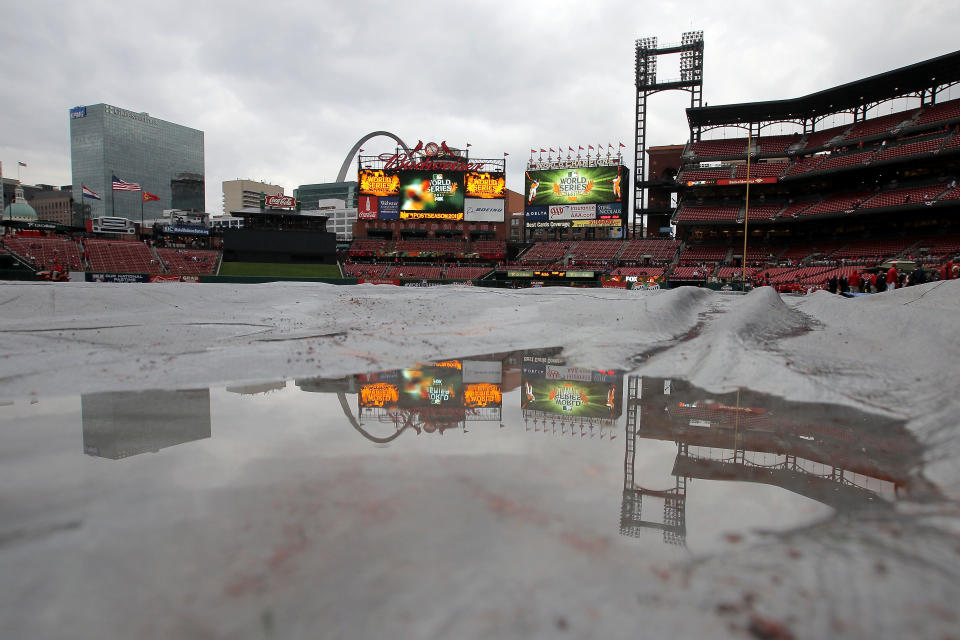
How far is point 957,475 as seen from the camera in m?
2.62

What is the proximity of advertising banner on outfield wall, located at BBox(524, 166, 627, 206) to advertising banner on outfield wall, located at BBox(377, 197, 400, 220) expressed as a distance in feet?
43.1

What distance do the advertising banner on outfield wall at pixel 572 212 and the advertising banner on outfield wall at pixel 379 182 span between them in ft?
51.6

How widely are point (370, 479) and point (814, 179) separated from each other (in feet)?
163

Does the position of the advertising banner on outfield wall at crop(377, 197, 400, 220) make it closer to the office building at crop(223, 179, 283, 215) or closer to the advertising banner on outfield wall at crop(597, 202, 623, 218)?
the advertising banner on outfield wall at crop(597, 202, 623, 218)

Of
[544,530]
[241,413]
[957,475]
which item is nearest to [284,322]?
[241,413]

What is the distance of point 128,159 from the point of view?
14525 cm

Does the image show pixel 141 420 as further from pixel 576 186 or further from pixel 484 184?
pixel 484 184

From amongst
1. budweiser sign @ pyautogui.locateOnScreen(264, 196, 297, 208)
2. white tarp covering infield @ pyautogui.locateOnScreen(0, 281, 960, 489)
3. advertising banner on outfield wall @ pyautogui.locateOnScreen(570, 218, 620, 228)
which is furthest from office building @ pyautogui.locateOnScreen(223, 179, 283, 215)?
white tarp covering infield @ pyautogui.locateOnScreen(0, 281, 960, 489)

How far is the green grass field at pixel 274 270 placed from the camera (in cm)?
4141

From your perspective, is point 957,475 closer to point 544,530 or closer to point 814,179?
point 544,530

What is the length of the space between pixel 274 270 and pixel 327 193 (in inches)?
4910

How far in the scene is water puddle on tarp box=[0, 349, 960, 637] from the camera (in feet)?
5.73

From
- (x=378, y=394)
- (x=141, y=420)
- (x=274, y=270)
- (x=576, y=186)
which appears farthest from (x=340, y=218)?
(x=141, y=420)

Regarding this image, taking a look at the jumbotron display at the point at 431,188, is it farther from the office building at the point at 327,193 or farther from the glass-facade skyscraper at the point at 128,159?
the glass-facade skyscraper at the point at 128,159
